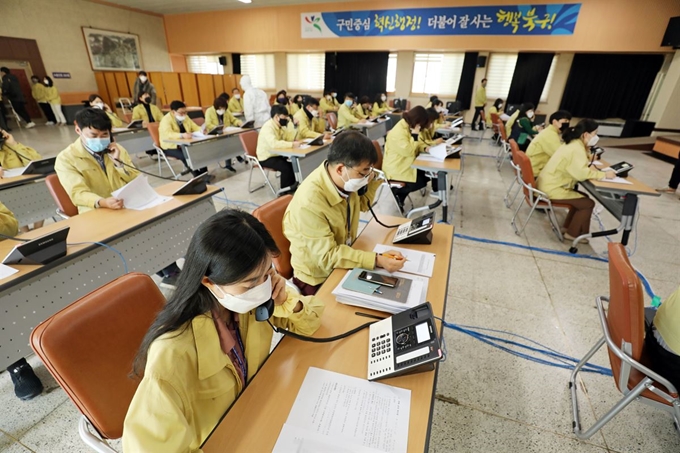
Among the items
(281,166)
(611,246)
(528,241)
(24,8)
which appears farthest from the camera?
(24,8)

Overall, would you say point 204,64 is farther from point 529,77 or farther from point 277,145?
point 529,77

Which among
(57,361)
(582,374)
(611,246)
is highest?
(611,246)

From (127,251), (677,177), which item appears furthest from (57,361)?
(677,177)

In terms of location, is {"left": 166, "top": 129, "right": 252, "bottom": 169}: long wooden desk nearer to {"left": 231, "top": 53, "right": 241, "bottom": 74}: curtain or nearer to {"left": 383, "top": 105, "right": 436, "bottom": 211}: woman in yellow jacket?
{"left": 383, "top": 105, "right": 436, "bottom": 211}: woman in yellow jacket

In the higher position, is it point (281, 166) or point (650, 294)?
point (281, 166)

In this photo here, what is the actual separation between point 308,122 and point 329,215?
4485mm

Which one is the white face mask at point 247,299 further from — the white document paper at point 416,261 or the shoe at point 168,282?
the shoe at point 168,282

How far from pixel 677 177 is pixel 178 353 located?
6.85m

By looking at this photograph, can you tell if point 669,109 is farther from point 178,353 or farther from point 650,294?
point 178,353

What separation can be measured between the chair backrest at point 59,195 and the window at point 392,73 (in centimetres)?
1034

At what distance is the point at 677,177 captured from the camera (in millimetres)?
4715

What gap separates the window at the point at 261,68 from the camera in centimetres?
1239

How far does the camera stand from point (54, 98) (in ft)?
30.2

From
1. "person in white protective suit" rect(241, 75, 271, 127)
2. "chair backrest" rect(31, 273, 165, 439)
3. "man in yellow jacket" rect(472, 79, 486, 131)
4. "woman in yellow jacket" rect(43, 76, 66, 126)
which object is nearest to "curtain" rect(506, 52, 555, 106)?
"man in yellow jacket" rect(472, 79, 486, 131)
